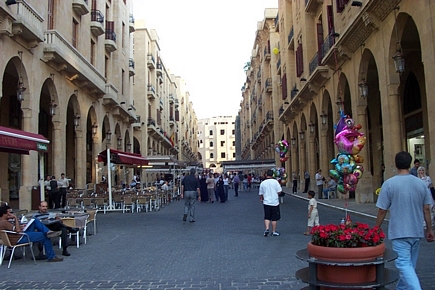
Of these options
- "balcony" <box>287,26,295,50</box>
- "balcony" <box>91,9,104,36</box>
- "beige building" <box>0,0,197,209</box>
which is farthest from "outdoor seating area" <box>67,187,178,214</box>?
"balcony" <box>287,26,295,50</box>

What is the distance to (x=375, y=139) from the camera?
25453mm

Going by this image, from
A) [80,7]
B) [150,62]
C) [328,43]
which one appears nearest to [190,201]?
[328,43]

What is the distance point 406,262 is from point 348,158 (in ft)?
22.2

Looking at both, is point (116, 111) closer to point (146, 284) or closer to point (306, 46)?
point (306, 46)

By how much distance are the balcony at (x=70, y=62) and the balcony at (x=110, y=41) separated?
408 centimetres

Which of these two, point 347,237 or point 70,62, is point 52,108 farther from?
point 347,237

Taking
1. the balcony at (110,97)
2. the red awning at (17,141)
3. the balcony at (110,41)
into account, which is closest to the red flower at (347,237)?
the red awning at (17,141)

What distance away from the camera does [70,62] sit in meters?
21.2

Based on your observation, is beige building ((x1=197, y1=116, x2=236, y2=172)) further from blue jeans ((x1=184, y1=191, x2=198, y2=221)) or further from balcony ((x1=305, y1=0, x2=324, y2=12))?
blue jeans ((x1=184, y1=191, x2=198, y2=221))

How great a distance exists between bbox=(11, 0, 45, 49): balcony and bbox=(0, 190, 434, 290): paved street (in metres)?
9.06

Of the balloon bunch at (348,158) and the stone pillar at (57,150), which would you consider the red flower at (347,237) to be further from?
the stone pillar at (57,150)

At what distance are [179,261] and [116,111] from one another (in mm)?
26119

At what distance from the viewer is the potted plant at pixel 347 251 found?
12.7ft

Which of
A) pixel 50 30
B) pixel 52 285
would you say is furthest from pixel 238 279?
pixel 50 30
